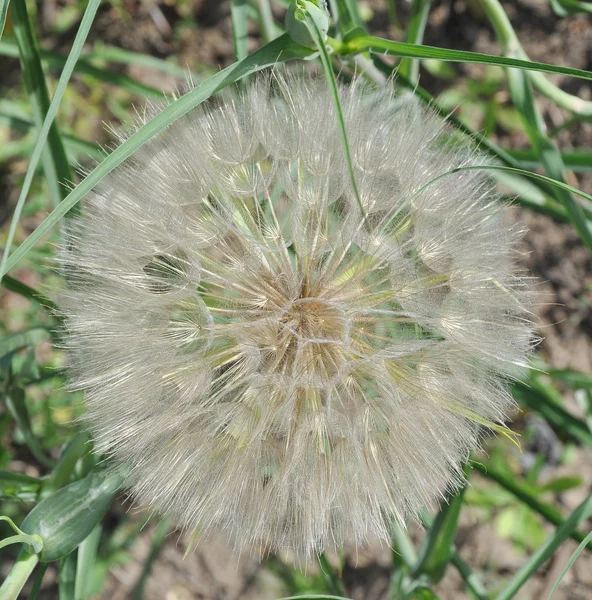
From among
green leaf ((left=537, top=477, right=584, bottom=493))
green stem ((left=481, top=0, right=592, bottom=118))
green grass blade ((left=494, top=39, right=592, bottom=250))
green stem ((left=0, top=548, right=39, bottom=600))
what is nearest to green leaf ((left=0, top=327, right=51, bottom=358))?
green stem ((left=0, top=548, right=39, bottom=600))

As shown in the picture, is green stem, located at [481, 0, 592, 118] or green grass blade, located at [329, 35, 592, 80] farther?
green stem, located at [481, 0, 592, 118]

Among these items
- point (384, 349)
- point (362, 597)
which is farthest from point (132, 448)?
point (362, 597)

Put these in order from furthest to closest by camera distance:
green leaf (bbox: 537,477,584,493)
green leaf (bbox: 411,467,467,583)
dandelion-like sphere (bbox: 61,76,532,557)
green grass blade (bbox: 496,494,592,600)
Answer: green leaf (bbox: 537,477,584,493) → green leaf (bbox: 411,467,467,583) → green grass blade (bbox: 496,494,592,600) → dandelion-like sphere (bbox: 61,76,532,557)

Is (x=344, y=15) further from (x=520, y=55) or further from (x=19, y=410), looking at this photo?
(x=19, y=410)

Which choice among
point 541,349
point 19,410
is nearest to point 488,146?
point 19,410

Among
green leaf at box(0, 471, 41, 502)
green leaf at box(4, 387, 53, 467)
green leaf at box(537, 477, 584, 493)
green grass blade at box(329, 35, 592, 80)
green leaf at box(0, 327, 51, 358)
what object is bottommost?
green leaf at box(537, 477, 584, 493)

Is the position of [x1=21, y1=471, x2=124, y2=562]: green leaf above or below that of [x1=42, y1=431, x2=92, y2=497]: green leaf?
below

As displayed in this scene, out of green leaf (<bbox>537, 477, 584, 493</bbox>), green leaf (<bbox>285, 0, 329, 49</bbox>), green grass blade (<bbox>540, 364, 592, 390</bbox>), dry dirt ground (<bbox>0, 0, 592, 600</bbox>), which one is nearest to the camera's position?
green leaf (<bbox>285, 0, 329, 49</bbox>)

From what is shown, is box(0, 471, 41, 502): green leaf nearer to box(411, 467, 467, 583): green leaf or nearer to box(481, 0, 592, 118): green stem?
box(411, 467, 467, 583): green leaf
